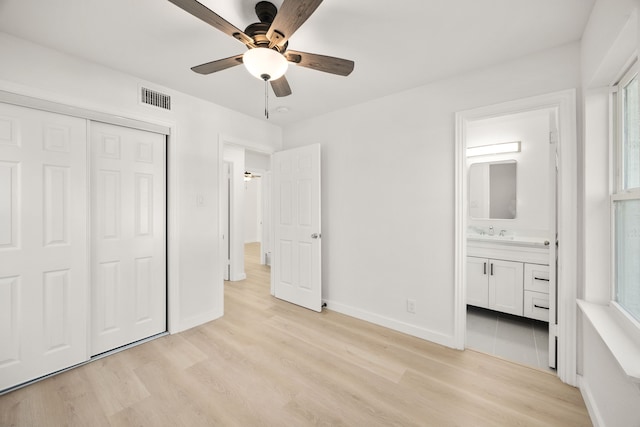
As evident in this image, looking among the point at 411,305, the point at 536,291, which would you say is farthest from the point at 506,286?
the point at 411,305

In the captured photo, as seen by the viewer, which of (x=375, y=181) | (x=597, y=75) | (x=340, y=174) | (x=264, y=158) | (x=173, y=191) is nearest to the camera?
(x=597, y=75)

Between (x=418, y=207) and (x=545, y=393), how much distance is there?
166 centimetres

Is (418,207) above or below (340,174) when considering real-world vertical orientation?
below

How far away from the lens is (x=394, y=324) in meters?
2.78

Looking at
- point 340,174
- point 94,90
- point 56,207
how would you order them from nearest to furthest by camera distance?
point 56,207
point 94,90
point 340,174

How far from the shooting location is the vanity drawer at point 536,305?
2703 millimetres

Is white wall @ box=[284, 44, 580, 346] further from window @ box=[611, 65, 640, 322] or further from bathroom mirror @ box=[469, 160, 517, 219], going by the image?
bathroom mirror @ box=[469, 160, 517, 219]

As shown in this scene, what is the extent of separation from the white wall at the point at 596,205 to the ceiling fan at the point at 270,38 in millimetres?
1485

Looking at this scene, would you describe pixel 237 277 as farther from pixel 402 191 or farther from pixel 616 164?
pixel 616 164

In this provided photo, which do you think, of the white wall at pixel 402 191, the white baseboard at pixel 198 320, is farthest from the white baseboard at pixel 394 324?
the white baseboard at pixel 198 320

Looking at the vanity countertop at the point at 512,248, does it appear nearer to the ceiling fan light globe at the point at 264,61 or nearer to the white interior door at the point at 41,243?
the ceiling fan light globe at the point at 264,61

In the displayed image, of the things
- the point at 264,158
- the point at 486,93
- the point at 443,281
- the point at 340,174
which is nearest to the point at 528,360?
the point at 443,281

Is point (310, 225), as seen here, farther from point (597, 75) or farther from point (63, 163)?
point (597, 75)

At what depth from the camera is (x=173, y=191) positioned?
2.68m
